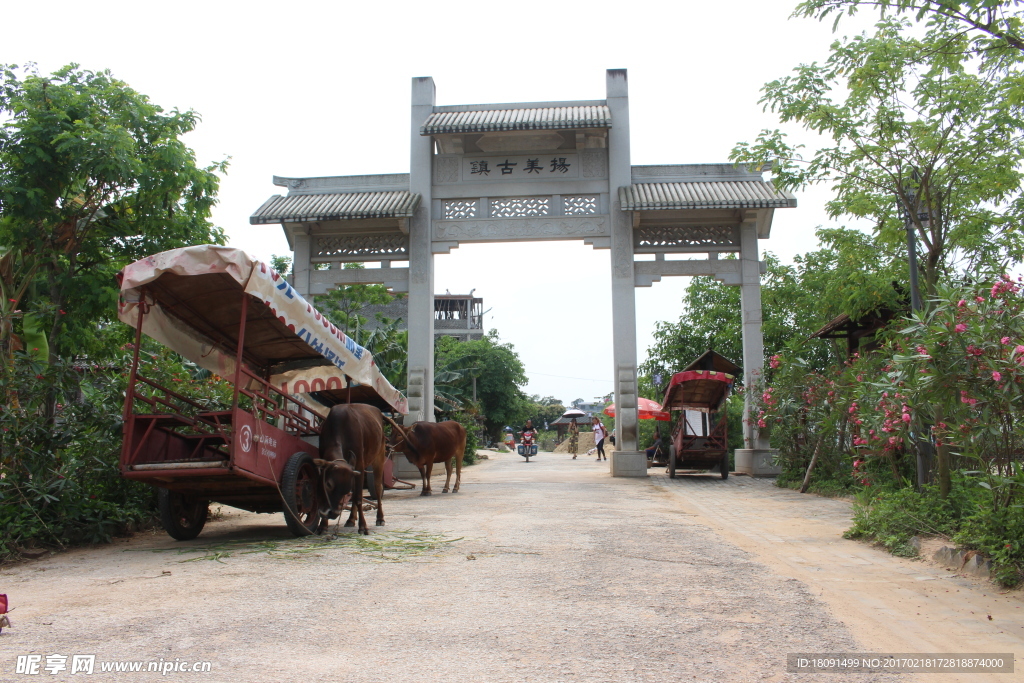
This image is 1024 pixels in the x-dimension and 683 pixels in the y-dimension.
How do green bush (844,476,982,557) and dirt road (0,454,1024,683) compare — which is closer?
dirt road (0,454,1024,683)

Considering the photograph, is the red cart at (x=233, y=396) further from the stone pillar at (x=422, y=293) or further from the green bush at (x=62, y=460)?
the stone pillar at (x=422, y=293)

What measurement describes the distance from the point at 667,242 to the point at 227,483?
530 inches

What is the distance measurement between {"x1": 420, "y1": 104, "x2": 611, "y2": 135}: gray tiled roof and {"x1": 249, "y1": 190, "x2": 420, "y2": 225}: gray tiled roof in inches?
67.3

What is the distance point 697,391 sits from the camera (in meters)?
17.9

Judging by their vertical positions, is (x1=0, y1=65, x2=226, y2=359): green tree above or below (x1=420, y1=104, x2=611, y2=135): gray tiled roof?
below

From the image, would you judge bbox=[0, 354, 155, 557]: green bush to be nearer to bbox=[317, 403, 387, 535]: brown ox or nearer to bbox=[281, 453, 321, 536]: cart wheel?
bbox=[281, 453, 321, 536]: cart wheel

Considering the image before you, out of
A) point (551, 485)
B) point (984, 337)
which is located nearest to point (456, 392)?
point (551, 485)

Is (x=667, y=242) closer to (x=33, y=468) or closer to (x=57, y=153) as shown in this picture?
(x=57, y=153)

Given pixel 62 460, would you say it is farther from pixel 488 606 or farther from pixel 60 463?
pixel 488 606

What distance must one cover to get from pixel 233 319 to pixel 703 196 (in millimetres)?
12509

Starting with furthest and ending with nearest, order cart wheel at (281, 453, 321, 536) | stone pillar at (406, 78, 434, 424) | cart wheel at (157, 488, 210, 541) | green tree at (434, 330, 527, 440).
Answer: green tree at (434, 330, 527, 440) → stone pillar at (406, 78, 434, 424) → cart wheel at (157, 488, 210, 541) → cart wheel at (281, 453, 321, 536)

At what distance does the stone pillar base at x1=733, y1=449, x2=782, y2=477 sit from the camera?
17.8m

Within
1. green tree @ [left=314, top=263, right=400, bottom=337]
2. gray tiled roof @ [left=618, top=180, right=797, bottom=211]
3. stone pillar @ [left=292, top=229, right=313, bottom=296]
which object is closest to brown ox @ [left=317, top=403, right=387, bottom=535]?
stone pillar @ [left=292, top=229, right=313, bottom=296]

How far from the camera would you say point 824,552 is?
7.18m
